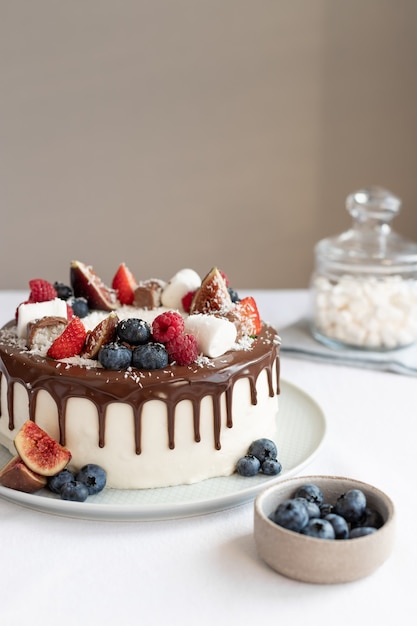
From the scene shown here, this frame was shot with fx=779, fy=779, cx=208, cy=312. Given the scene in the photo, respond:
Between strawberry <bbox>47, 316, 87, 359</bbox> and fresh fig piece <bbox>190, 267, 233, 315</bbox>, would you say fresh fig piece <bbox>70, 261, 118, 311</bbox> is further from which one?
strawberry <bbox>47, 316, 87, 359</bbox>

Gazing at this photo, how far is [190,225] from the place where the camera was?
5410 millimetres

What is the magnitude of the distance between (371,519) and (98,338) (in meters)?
0.79

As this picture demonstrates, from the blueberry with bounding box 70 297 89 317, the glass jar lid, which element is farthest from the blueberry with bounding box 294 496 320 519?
the glass jar lid

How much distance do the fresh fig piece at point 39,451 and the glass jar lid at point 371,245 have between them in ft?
5.13

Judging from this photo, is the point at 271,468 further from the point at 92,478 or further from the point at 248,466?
the point at 92,478

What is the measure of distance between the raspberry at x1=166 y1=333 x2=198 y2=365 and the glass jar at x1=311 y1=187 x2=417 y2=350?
3.84ft

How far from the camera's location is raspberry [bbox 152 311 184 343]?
1.91 m

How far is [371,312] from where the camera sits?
115 inches

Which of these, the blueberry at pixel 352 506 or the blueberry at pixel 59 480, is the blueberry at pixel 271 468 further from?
the blueberry at pixel 59 480

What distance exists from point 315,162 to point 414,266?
2.45 metres

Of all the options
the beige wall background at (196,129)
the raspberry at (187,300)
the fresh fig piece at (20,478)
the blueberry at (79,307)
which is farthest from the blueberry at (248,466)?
the beige wall background at (196,129)

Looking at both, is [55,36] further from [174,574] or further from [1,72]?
[174,574]

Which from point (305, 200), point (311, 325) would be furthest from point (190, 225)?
point (311, 325)

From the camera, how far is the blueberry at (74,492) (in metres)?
1.75
